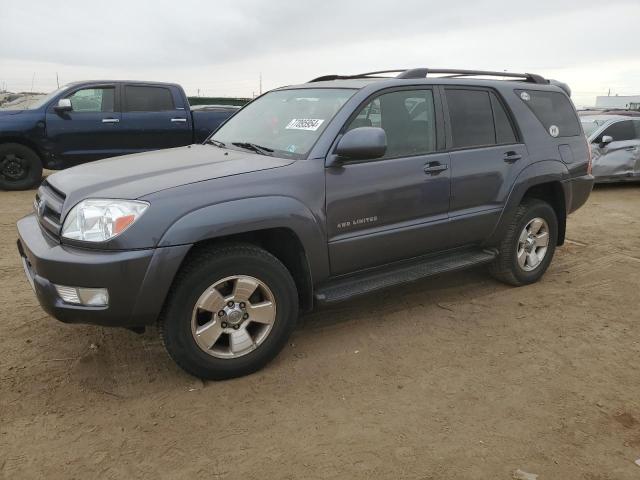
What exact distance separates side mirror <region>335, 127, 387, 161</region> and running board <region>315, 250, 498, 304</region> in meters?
0.84

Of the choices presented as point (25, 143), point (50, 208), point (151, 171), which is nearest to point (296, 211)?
point (151, 171)

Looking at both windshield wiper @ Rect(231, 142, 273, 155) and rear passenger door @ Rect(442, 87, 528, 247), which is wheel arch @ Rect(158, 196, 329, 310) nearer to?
windshield wiper @ Rect(231, 142, 273, 155)

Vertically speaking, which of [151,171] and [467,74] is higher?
[467,74]

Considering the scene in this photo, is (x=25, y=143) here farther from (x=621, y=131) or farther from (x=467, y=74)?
(x=621, y=131)

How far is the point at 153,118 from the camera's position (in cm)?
901

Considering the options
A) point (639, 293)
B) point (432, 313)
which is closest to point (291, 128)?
point (432, 313)

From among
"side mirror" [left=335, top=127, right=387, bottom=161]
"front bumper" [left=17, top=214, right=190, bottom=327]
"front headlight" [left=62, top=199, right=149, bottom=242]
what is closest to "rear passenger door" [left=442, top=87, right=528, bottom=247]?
"side mirror" [left=335, top=127, right=387, bottom=161]

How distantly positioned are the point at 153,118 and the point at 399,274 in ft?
22.1

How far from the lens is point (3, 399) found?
2.79m

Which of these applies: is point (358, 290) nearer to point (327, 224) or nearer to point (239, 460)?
point (327, 224)

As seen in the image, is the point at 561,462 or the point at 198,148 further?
the point at 198,148

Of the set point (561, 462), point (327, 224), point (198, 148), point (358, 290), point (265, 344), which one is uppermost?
point (198, 148)

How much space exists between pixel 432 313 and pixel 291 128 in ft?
5.74

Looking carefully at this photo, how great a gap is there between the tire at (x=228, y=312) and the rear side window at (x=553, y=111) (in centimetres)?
278
